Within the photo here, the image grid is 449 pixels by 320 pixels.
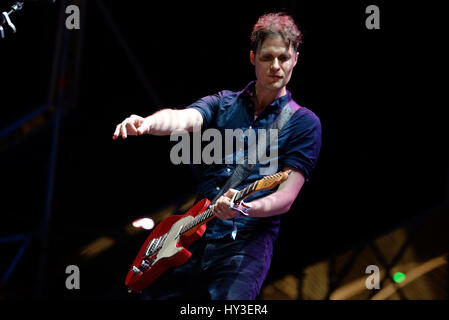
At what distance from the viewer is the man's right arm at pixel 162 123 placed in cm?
267

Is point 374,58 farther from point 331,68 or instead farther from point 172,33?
point 172,33

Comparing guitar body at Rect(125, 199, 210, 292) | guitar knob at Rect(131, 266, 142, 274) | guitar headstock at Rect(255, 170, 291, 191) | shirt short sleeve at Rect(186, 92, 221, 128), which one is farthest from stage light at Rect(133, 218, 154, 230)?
guitar headstock at Rect(255, 170, 291, 191)

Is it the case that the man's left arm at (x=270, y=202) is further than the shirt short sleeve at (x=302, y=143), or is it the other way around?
the shirt short sleeve at (x=302, y=143)

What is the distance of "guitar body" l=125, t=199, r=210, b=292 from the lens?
9.45 ft

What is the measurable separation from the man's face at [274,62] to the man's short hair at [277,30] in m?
0.03

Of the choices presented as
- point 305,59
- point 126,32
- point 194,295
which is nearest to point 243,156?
point 194,295

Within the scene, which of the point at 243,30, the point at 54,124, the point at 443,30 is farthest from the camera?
the point at 54,124

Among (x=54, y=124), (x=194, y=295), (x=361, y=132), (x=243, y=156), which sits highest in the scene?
(x=54, y=124)

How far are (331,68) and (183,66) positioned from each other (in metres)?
1.21

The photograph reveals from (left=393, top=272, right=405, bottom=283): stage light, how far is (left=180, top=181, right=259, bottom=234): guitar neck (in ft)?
6.73

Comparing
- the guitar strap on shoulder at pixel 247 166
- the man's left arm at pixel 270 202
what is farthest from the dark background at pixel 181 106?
the man's left arm at pixel 270 202

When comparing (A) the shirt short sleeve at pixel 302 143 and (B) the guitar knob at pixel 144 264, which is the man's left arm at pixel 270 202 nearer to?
(A) the shirt short sleeve at pixel 302 143

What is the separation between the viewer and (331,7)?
4.15 metres

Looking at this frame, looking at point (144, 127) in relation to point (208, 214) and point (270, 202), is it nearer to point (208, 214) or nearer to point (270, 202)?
point (208, 214)
